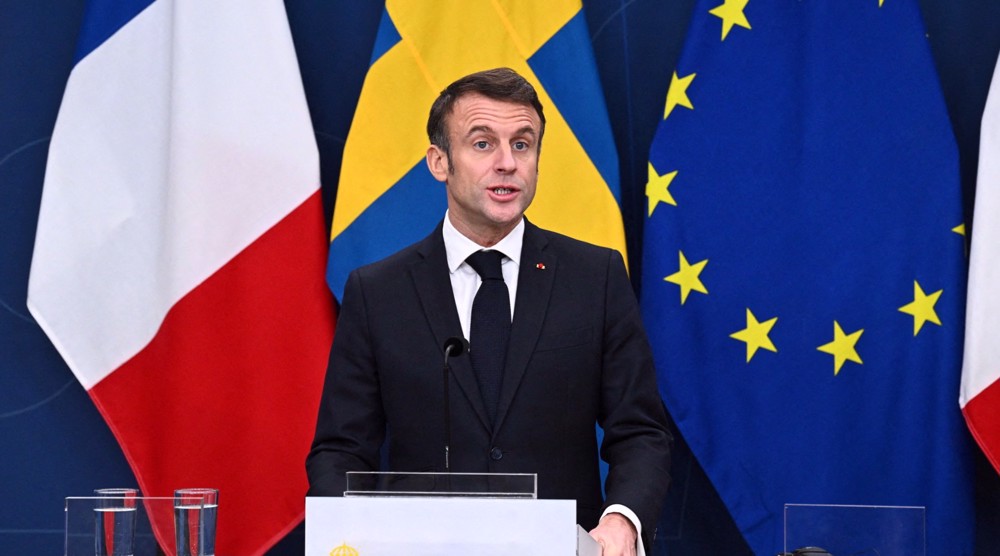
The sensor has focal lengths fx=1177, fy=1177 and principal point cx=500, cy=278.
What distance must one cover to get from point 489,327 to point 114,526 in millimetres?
845

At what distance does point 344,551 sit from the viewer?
157cm

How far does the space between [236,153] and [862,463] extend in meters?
2.00

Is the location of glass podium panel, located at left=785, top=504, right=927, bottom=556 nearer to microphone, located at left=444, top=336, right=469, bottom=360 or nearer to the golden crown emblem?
microphone, located at left=444, top=336, right=469, bottom=360

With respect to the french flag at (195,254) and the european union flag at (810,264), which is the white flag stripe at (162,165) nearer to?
the french flag at (195,254)

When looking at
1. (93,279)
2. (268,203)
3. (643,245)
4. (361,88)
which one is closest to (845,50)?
(643,245)

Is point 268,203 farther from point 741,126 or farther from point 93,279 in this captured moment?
point 741,126

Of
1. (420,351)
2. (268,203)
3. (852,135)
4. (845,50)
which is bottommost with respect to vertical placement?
(420,351)

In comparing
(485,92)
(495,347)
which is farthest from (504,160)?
(495,347)

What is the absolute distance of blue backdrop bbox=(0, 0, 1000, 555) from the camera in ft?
11.9

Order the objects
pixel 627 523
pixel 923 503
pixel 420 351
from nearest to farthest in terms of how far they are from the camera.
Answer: pixel 627 523
pixel 420 351
pixel 923 503

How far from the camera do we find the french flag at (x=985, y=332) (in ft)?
10.6

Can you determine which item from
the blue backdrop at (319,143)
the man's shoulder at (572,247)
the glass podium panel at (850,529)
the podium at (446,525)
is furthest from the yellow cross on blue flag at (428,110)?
the podium at (446,525)

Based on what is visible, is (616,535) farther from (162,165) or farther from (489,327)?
(162,165)

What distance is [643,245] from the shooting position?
346 cm
